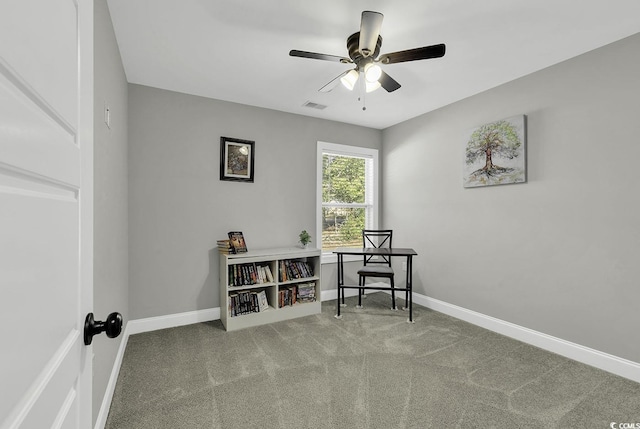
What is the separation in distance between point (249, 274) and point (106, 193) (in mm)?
1734

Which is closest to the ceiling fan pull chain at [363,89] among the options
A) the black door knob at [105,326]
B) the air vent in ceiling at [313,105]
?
the air vent in ceiling at [313,105]

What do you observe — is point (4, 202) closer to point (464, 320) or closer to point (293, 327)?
point (293, 327)

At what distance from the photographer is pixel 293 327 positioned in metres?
3.27

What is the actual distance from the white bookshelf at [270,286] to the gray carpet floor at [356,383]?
17 cm

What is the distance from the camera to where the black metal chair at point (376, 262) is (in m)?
3.70

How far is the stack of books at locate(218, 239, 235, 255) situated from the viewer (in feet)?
10.8

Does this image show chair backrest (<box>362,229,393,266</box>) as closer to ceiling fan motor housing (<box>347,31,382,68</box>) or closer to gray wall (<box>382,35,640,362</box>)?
gray wall (<box>382,35,640,362</box>)

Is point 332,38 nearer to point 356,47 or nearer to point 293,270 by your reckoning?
point 356,47

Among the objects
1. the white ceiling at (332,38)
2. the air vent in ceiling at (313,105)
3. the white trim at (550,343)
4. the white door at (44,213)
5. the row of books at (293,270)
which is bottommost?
the white trim at (550,343)

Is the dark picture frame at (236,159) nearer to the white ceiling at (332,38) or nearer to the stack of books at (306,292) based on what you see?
the white ceiling at (332,38)

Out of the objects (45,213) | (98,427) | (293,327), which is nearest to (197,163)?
(293,327)

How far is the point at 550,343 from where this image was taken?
108 inches

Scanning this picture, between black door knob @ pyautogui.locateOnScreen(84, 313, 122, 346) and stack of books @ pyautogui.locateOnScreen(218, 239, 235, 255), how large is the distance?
2.51 m

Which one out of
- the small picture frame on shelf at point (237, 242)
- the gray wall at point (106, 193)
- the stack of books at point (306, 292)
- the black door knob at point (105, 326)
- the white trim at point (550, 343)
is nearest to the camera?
the black door knob at point (105, 326)
